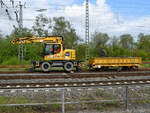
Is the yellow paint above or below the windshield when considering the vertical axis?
below

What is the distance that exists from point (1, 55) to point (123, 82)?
24.7 m

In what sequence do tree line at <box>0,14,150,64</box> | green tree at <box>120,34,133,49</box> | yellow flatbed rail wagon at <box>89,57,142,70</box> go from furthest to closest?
green tree at <box>120,34,133,49</box> → tree line at <box>0,14,150,64</box> → yellow flatbed rail wagon at <box>89,57,142,70</box>

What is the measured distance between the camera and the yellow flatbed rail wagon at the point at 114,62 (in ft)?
57.7

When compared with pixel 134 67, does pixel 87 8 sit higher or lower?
higher

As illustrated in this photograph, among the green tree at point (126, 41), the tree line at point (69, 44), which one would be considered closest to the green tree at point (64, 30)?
the tree line at point (69, 44)

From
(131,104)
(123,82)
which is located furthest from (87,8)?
(131,104)

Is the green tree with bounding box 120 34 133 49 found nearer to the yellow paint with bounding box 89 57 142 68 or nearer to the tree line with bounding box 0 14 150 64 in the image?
the tree line with bounding box 0 14 150 64

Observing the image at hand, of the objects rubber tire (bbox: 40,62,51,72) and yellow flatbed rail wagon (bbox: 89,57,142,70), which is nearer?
rubber tire (bbox: 40,62,51,72)

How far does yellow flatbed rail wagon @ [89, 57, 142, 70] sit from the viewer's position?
Result: 17.6 metres

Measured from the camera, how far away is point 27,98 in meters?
5.94

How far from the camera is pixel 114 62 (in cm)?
1788

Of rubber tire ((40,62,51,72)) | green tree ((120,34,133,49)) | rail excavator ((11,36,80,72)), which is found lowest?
rubber tire ((40,62,51,72))

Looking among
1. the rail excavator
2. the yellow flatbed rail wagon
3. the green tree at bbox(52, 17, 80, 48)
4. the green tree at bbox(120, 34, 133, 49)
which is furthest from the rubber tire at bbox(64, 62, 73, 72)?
the green tree at bbox(120, 34, 133, 49)

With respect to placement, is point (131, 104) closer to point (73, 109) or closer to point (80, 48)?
point (73, 109)
